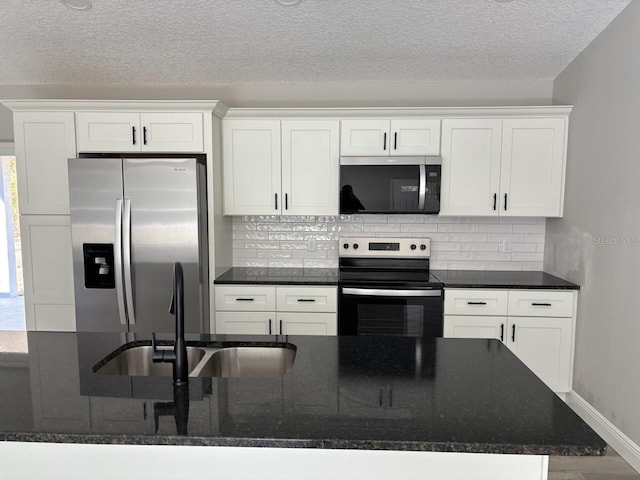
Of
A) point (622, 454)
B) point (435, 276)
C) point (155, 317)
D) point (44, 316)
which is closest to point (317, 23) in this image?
point (435, 276)

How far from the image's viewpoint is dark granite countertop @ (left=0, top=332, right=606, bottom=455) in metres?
1.10

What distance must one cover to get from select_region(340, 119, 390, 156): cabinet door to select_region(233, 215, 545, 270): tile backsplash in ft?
1.97

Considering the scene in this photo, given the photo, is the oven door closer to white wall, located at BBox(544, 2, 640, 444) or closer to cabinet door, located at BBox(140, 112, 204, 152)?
white wall, located at BBox(544, 2, 640, 444)

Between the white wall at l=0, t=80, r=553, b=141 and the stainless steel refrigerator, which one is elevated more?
the white wall at l=0, t=80, r=553, b=141

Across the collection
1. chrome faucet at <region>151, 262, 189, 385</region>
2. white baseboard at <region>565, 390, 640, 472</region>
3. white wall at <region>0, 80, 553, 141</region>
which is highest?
white wall at <region>0, 80, 553, 141</region>

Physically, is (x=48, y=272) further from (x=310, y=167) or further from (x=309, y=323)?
(x=310, y=167)

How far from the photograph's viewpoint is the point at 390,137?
3.46 metres

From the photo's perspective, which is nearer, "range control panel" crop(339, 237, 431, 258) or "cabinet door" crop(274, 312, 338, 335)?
"cabinet door" crop(274, 312, 338, 335)

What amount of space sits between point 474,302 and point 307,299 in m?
1.19

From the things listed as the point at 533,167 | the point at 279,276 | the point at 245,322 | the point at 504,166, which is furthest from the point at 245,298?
the point at 533,167

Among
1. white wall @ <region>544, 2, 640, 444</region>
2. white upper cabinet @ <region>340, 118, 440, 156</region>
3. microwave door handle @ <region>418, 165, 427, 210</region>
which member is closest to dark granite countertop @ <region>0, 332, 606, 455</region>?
white wall @ <region>544, 2, 640, 444</region>

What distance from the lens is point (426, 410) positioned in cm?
124

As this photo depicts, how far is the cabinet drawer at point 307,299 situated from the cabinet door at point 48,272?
1.63 meters

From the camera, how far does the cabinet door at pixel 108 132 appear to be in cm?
331
